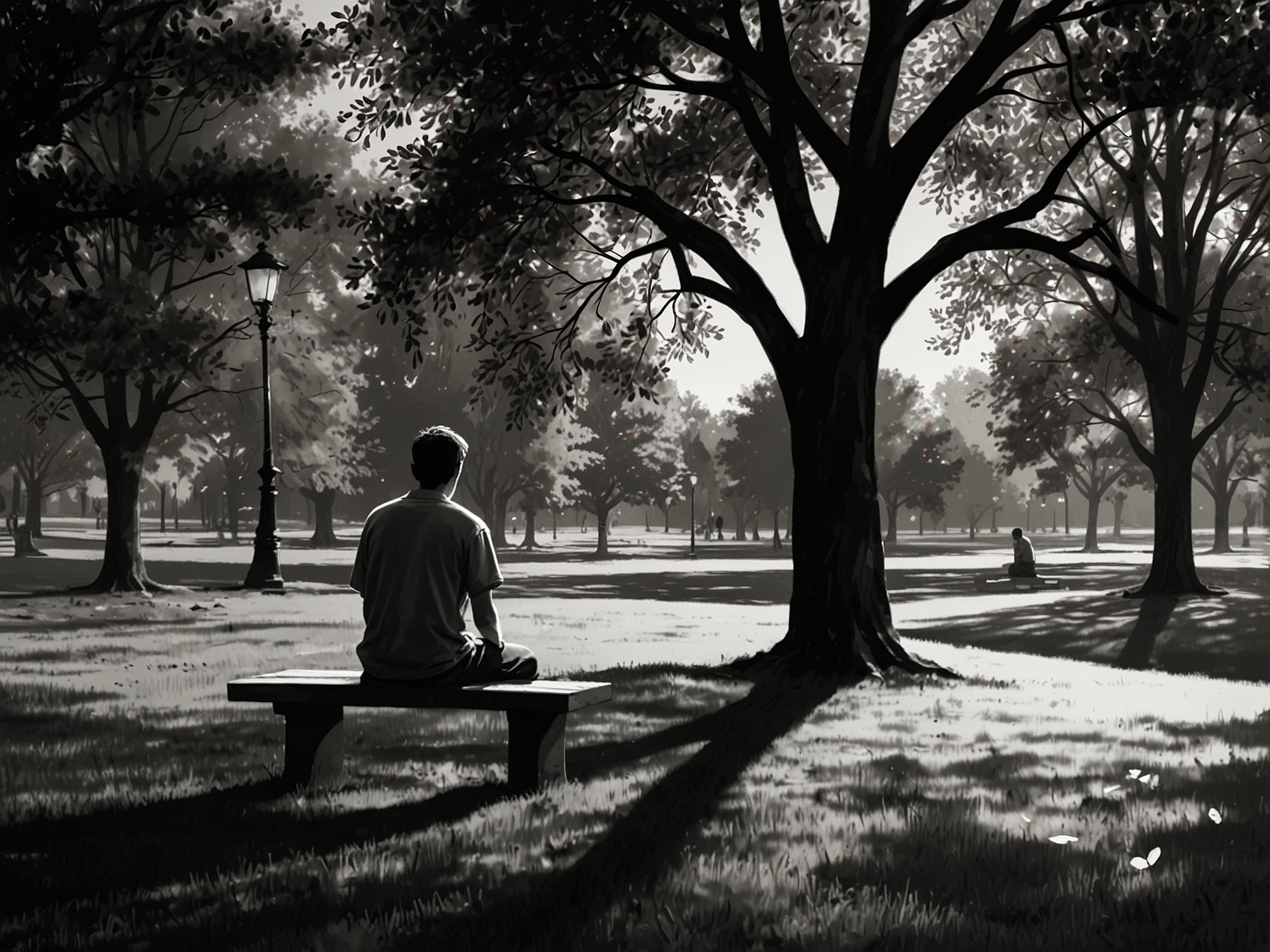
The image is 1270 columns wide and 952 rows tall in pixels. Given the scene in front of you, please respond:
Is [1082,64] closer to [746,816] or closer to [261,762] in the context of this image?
[746,816]

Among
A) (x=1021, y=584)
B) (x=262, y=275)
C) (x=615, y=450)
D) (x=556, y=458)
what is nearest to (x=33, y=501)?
(x=556, y=458)

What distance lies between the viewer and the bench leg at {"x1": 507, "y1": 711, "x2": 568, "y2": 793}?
18.9 feet

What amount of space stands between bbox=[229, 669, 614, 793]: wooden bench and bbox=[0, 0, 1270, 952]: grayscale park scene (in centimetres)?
2

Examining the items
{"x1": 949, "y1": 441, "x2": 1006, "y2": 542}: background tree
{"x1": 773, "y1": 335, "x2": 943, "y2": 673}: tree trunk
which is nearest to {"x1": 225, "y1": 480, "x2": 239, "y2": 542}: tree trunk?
{"x1": 773, "y1": 335, "x2": 943, "y2": 673}: tree trunk

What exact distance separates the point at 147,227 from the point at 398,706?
53.8 feet

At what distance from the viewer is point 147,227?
19.6 m

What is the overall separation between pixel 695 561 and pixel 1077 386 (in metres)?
18.8

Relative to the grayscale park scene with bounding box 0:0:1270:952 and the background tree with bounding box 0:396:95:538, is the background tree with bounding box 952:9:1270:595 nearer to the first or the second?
the grayscale park scene with bounding box 0:0:1270:952

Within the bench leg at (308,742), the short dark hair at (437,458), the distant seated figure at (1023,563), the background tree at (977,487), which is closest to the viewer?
the short dark hair at (437,458)

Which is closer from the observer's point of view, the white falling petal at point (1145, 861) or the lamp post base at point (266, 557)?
the white falling petal at point (1145, 861)

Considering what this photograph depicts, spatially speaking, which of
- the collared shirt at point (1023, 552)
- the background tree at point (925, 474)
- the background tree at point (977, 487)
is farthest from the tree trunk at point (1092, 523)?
the collared shirt at point (1023, 552)

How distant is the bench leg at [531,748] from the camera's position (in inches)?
227

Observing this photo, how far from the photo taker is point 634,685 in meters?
10.2

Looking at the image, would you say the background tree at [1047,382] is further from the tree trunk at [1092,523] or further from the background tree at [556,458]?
the tree trunk at [1092,523]
